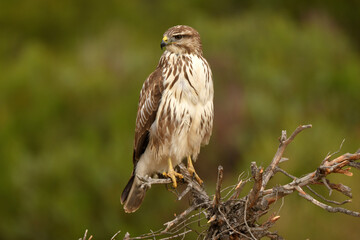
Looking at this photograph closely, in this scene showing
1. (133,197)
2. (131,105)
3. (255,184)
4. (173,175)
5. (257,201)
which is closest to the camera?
(255,184)

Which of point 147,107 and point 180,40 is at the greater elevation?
point 180,40

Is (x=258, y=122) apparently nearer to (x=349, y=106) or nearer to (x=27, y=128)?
(x=349, y=106)

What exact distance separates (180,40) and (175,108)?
1.65 ft

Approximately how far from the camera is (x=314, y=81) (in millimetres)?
16438

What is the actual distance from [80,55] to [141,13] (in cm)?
514

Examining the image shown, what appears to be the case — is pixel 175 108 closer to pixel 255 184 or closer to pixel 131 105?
pixel 255 184

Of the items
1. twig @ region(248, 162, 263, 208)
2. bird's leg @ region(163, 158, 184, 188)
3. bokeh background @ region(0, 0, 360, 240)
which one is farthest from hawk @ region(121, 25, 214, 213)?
bokeh background @ region(0, 0, 360, 240)

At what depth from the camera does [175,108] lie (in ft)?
17.7

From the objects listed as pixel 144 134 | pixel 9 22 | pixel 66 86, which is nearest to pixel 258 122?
pixel 66 86

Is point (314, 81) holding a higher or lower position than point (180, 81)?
lower

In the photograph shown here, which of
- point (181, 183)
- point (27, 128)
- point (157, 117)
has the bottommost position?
point (27, 128)

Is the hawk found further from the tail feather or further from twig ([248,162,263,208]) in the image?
twig ([248,162,263,208])

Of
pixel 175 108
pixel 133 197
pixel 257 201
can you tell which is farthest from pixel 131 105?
pixel 257 201

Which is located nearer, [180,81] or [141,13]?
[180,81]
